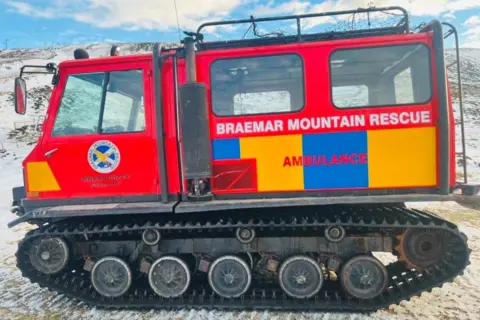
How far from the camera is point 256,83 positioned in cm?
436

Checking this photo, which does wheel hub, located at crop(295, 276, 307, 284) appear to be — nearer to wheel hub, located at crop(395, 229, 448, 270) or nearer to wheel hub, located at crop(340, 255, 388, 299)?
wheel hub, located at crop(340, 255, 388, 299)

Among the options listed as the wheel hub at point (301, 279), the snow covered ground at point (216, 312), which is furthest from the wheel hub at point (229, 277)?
the wheel hub at point (301, 279)

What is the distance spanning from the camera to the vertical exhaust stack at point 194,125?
4023 millimetres

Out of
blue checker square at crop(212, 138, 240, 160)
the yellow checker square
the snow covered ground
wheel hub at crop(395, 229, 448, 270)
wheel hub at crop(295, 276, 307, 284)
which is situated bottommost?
the snow covered ground

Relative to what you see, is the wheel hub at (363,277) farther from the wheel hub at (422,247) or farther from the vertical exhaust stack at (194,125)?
the vertical exhaust stack at (194,125)

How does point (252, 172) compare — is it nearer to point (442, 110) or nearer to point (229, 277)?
point (229, 277)

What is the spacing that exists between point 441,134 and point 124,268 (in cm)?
411

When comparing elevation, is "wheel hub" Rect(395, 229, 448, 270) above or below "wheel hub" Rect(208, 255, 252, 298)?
above

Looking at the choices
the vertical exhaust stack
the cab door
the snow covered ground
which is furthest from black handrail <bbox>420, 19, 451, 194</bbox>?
the cab door

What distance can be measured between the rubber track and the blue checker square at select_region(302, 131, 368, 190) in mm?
425

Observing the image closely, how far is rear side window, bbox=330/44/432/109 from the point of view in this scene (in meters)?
4.06

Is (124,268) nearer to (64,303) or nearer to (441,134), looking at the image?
(64,303)

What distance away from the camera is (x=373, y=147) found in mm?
4066

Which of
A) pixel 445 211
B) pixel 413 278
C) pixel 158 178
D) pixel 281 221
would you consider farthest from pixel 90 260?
pixel 445 211
